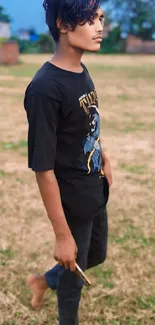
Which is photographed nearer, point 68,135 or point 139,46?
point 68,135

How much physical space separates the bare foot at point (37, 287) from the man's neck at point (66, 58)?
1.09m

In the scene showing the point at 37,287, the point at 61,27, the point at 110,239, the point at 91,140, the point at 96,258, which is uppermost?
the point at 61,27

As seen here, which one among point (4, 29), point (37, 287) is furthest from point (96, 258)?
point (4, 29)

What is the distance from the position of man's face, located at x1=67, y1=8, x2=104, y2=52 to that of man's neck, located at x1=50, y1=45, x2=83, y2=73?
3cm

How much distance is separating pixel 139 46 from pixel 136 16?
406cm

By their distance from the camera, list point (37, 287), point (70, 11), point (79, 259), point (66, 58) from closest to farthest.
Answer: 1. point (70, 11)
2. point (66, 58)
3. point (79, 259)
4. point (37, 287)

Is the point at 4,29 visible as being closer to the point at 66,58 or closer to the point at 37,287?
the point at 37,287

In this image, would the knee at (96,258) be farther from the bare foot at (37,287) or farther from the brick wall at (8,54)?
the brick wall at (8,54)

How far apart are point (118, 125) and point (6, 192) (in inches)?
117

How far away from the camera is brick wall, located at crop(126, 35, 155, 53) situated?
30094 mm

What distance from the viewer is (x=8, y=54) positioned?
1792 centimetres

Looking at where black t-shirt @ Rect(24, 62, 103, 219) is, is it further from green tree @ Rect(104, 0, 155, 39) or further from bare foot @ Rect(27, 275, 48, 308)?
green tree @ Rect(104, 0, 155, 39)

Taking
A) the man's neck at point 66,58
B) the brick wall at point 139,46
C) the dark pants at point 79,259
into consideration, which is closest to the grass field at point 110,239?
the dark pants at point 79,259

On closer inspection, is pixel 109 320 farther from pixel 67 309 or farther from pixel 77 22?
pixel 77 22
